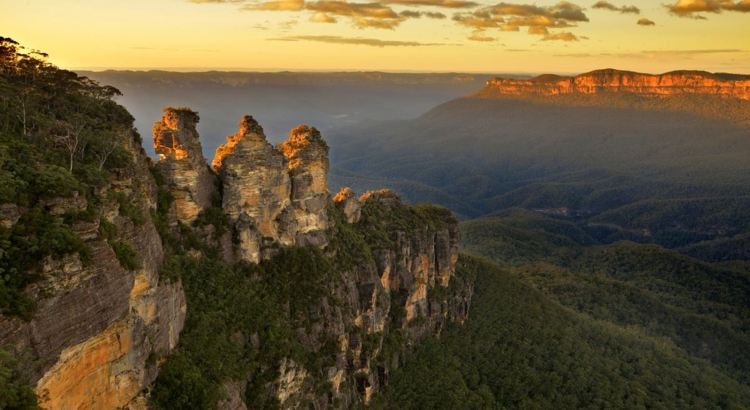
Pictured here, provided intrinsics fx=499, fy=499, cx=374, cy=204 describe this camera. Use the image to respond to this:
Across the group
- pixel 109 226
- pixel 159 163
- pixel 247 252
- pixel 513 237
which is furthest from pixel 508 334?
pixel 513 237

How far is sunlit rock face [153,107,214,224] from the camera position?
35.1 metres

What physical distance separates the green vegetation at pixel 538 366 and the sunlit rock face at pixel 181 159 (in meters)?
24.9

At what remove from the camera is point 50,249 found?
62.2 ft

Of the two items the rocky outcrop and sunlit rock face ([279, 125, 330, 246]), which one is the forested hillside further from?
the rocky outcrop

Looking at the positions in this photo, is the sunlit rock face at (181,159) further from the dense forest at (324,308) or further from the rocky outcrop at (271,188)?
the rocky outcrop at (271,188)

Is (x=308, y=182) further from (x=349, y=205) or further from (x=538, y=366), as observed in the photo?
(x=538, y=366)

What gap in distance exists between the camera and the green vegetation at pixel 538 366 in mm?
51156

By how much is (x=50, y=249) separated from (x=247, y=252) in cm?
2103

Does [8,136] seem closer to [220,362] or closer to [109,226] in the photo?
[109,226]

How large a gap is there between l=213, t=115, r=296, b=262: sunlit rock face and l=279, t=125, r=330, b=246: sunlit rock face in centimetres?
286

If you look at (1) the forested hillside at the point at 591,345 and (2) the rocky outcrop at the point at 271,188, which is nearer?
(2) the rocky outcrop at the point at 271,188

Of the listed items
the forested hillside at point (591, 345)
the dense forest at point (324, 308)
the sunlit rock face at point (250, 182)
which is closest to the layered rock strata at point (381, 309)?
the dense forest at point (324, 308)

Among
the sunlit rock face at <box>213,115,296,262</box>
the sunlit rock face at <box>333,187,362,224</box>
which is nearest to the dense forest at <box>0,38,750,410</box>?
the sunlit rock face at <box>333,187,362,224</box>

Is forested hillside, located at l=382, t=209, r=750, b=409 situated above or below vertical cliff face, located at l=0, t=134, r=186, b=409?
below
